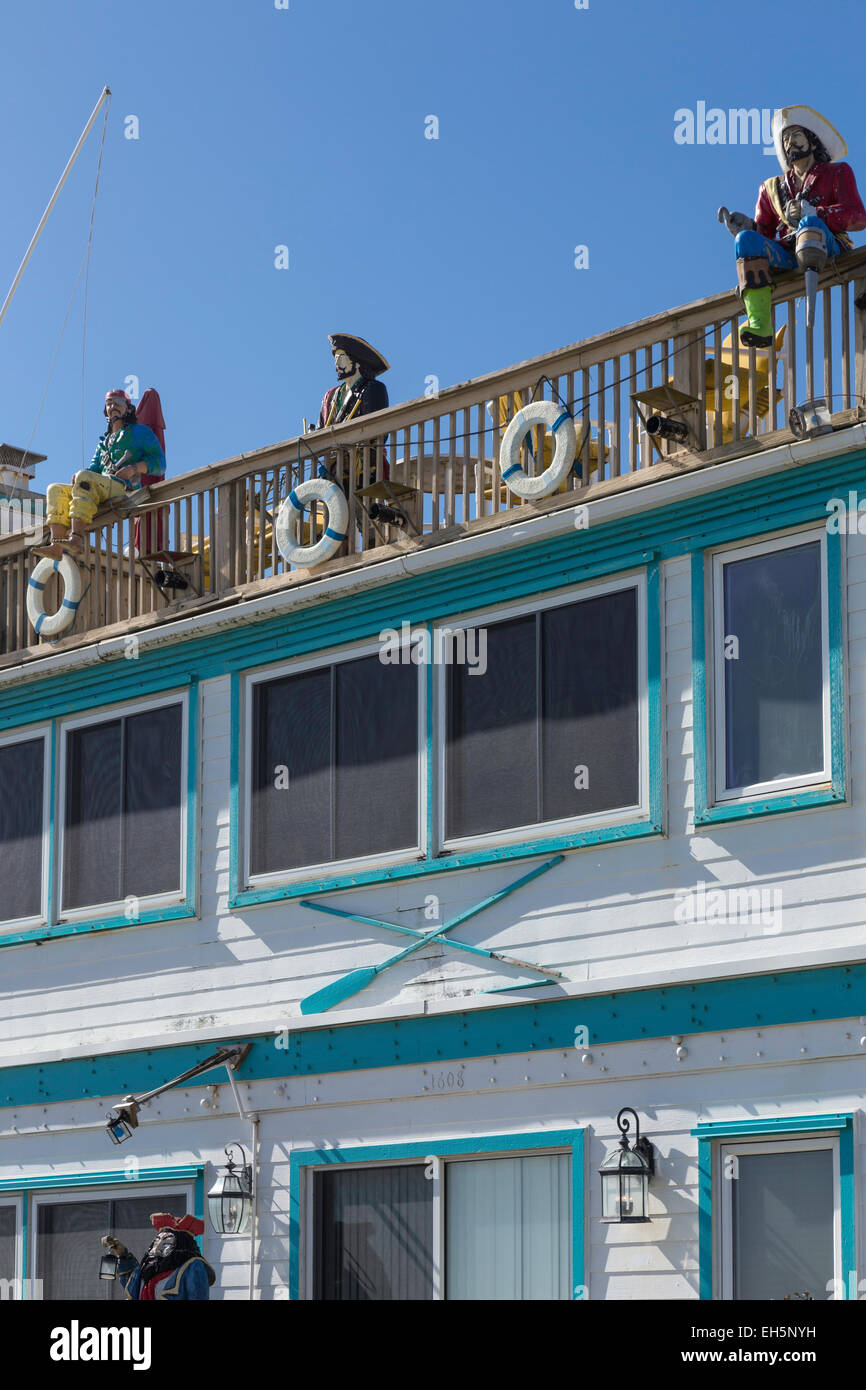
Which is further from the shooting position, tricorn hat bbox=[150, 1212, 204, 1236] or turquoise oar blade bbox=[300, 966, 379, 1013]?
turquoise oar blade bbox=[300, 966, 379, 1013]

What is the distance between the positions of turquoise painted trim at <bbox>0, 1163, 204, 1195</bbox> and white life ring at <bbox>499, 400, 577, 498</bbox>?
5323mm

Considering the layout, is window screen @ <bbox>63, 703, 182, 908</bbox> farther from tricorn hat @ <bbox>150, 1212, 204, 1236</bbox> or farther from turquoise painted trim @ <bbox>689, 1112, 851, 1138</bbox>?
turquoise painted trim @ <bbox>689, 1112, 851, 1138</bbox>

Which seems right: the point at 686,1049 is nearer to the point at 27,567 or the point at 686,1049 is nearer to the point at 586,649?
the point at 586,649

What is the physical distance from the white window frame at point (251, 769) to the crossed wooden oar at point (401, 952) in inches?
12.0

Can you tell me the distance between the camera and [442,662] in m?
13.1

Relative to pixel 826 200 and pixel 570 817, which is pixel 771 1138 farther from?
pixel 826 200

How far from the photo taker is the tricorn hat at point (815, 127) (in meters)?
12.0

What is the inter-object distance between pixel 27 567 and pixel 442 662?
16.4 ft

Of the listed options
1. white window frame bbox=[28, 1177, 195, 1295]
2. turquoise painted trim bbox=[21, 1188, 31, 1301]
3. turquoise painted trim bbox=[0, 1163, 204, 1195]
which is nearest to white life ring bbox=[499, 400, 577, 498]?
turquoise painted trim bbox=[0, 1163, 204, 1195]

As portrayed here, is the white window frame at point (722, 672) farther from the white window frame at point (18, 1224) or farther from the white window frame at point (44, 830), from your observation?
the white window frame at point (18, 1224)

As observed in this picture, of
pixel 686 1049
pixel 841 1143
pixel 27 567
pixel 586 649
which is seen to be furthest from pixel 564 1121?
pixel 27 567

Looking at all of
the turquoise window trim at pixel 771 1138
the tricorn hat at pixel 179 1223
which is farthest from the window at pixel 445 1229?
the turquoise window trim at pixel 771 1138

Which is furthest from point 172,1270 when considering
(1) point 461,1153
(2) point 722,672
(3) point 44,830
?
(2) point 722,672

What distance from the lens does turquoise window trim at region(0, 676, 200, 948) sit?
14320 mm
